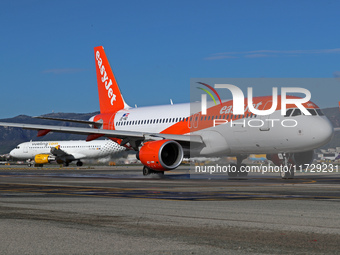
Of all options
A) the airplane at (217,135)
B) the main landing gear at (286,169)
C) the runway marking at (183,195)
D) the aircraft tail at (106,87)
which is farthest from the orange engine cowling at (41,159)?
the runway marking at (183,195)

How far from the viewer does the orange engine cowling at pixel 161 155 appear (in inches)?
1065

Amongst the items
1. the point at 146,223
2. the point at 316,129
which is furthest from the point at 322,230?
the point at 316,129

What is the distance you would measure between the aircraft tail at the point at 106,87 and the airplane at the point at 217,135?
12.5 ft

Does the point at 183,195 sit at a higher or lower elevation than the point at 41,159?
higher

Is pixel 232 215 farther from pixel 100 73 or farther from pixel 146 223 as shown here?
pixel 100 73

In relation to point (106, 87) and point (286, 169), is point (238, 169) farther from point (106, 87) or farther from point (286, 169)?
point (106, 87)

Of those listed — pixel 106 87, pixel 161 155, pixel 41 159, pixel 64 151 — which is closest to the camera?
pixel 161 155

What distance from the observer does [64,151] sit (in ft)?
275

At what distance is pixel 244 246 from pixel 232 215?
3.20 metres

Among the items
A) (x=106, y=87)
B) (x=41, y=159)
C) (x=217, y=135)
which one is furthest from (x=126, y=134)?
(x=41, y=159)

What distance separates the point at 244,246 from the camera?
6.21 m

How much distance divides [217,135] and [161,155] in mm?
3022

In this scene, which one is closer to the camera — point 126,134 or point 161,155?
point 161,155

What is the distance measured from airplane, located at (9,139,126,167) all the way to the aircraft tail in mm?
36298
